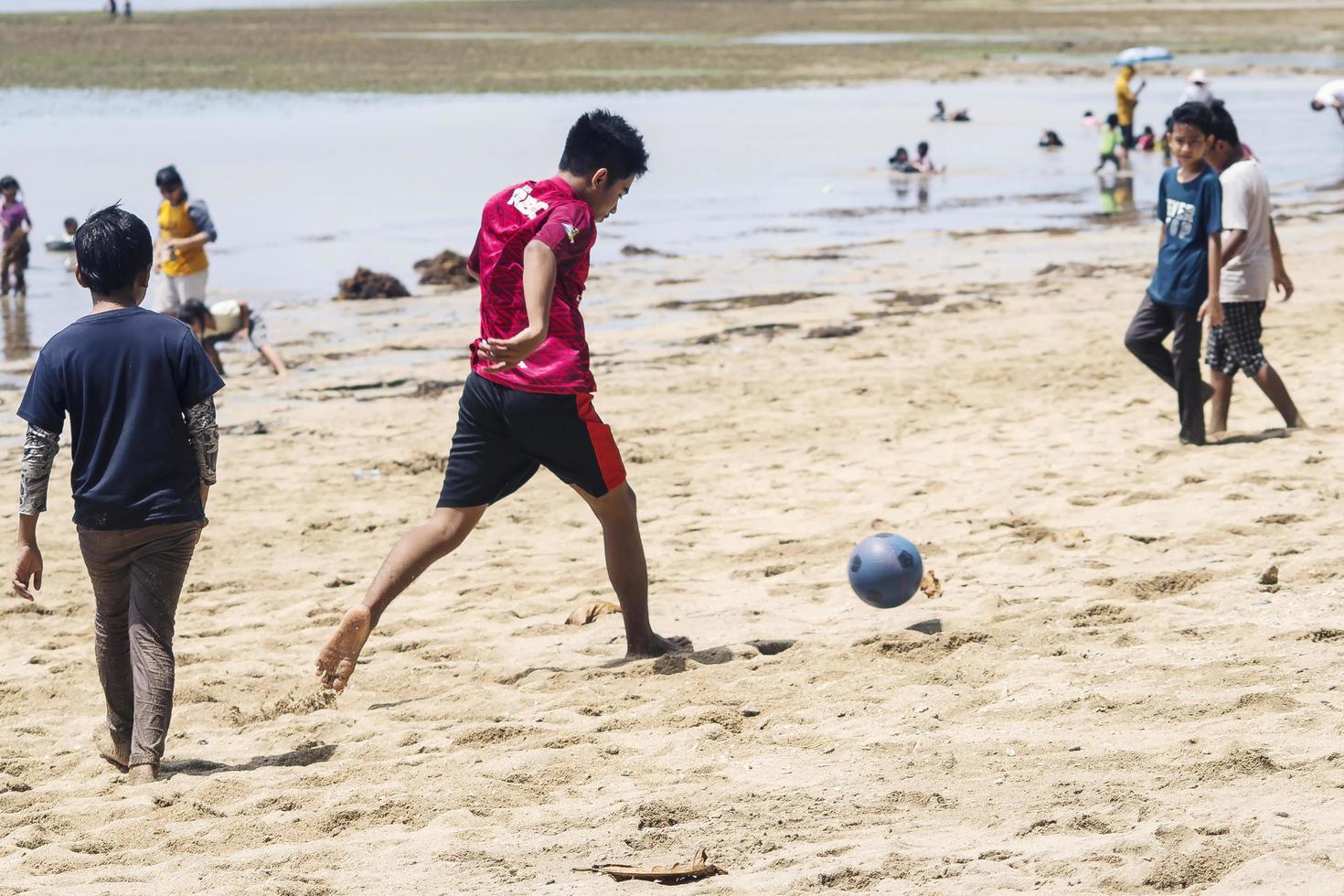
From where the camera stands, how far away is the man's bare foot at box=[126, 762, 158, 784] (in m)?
4.81

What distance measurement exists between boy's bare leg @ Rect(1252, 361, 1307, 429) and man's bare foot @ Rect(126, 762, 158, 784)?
5.92m

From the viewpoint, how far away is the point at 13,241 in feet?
52.4

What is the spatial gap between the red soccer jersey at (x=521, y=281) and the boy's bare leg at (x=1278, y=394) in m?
4.46

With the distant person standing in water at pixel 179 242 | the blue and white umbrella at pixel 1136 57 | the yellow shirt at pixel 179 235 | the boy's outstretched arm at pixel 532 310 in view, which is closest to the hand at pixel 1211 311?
the boy's outstretched arm at pixel 532 310

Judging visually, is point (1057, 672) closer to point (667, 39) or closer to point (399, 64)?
point (399, 64)

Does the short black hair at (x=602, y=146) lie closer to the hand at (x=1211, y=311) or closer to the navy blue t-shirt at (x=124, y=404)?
the navy blue t-shirt at (x=124, y=404)

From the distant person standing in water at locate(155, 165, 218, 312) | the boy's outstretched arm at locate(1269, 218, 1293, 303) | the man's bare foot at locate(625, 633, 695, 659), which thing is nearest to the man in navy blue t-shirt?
the man's bare foot at locate(625, 633, 695, 659)

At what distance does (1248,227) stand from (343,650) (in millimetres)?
5153

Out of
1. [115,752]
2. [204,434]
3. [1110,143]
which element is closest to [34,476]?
[204,434]

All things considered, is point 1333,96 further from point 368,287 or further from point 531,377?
point 531,377

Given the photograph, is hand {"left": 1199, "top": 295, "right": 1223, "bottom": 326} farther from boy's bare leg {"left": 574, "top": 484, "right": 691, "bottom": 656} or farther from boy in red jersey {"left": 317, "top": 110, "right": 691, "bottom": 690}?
boy in red jersey {"left": 317, "top": 110, "right": 691, "bottom": 690}

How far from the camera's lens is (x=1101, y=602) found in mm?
5812

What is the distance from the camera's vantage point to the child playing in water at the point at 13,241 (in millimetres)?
15977

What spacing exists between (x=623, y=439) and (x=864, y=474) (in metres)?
1.77
